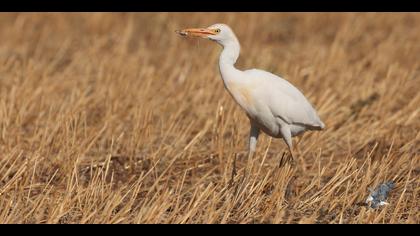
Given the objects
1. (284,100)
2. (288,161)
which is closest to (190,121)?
(288,161)

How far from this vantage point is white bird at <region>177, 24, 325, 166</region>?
6672mm

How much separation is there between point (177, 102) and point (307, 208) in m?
3.72

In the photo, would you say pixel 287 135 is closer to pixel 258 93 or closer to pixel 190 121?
pixel 258 93

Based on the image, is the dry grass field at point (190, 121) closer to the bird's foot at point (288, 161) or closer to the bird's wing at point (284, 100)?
the bird's foot at point (288, 161)

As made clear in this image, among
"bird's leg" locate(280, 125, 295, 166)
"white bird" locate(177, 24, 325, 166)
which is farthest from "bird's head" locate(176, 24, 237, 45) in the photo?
"bird's leg" locate(280, 125, 295, 166)

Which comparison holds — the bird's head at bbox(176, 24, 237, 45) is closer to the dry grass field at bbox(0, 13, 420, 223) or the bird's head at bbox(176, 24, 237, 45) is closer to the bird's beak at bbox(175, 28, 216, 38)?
the bird's beak at bbox(175, 28, 216, 38)

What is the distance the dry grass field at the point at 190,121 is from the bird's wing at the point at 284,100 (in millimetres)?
419

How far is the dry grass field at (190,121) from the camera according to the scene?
20.7ft

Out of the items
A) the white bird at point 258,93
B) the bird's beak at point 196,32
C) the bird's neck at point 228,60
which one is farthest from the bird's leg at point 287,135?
the bird's beak at point 196,32

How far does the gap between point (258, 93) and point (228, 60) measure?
1.10ft

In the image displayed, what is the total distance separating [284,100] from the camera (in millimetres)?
6867

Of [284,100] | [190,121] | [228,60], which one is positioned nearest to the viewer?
[228,60]
